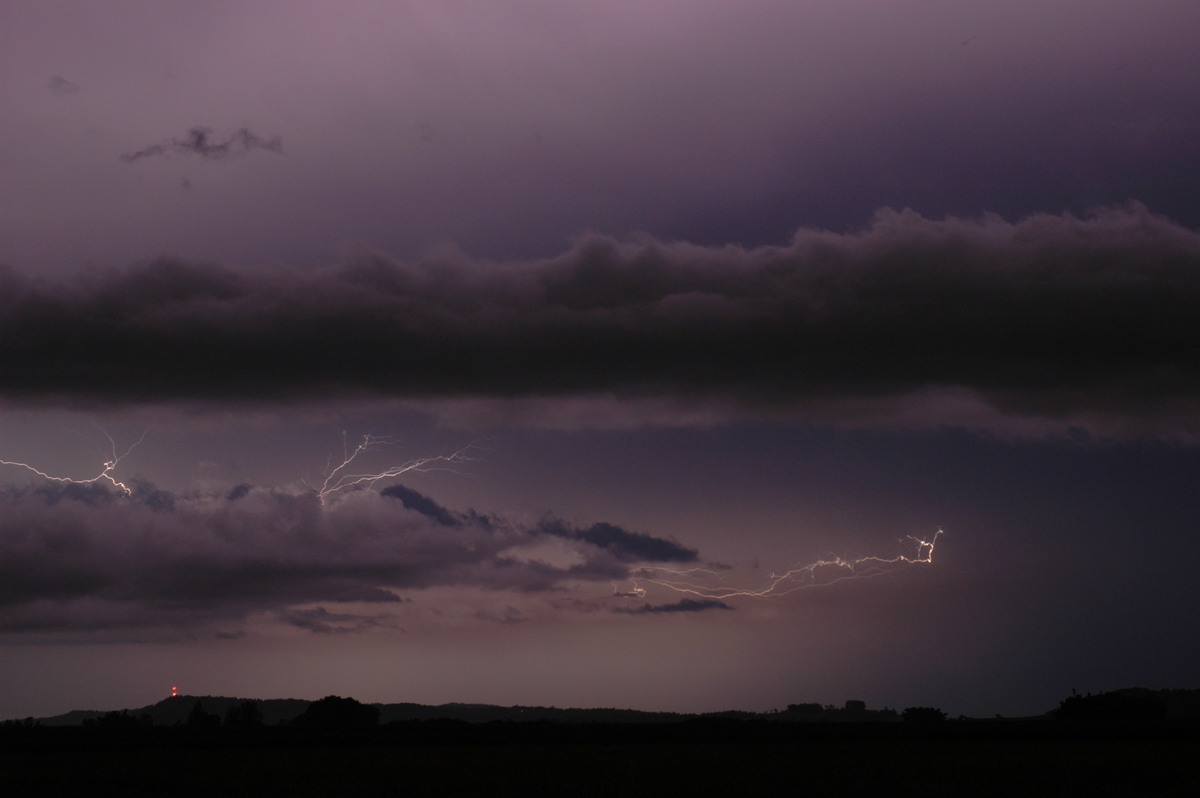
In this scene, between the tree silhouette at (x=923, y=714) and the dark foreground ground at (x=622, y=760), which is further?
the tree silhouette at (x=923, y=714)

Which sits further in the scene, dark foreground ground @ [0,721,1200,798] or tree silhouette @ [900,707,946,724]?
tree silhouette @ [900,707,946,724]

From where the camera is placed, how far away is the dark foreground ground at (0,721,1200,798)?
3269 centimetres

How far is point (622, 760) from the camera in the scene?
42250 mm

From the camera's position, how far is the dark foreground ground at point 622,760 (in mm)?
32688

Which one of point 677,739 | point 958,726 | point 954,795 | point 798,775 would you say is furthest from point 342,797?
point 958,726

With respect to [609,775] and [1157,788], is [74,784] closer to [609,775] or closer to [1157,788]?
[609,775]

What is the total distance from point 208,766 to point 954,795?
1084 inches

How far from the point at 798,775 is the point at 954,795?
6481 millimetres

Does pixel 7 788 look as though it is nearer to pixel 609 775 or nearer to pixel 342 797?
pixel 342 797

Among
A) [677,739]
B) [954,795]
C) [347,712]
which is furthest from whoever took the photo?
[347,712]

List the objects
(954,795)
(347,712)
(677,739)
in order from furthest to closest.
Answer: (347,712) < (677,739) < (954,795)

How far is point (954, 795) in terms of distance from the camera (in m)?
30.2

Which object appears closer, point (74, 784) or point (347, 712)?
point (74, 784)

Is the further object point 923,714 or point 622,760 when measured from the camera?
point 923,714
